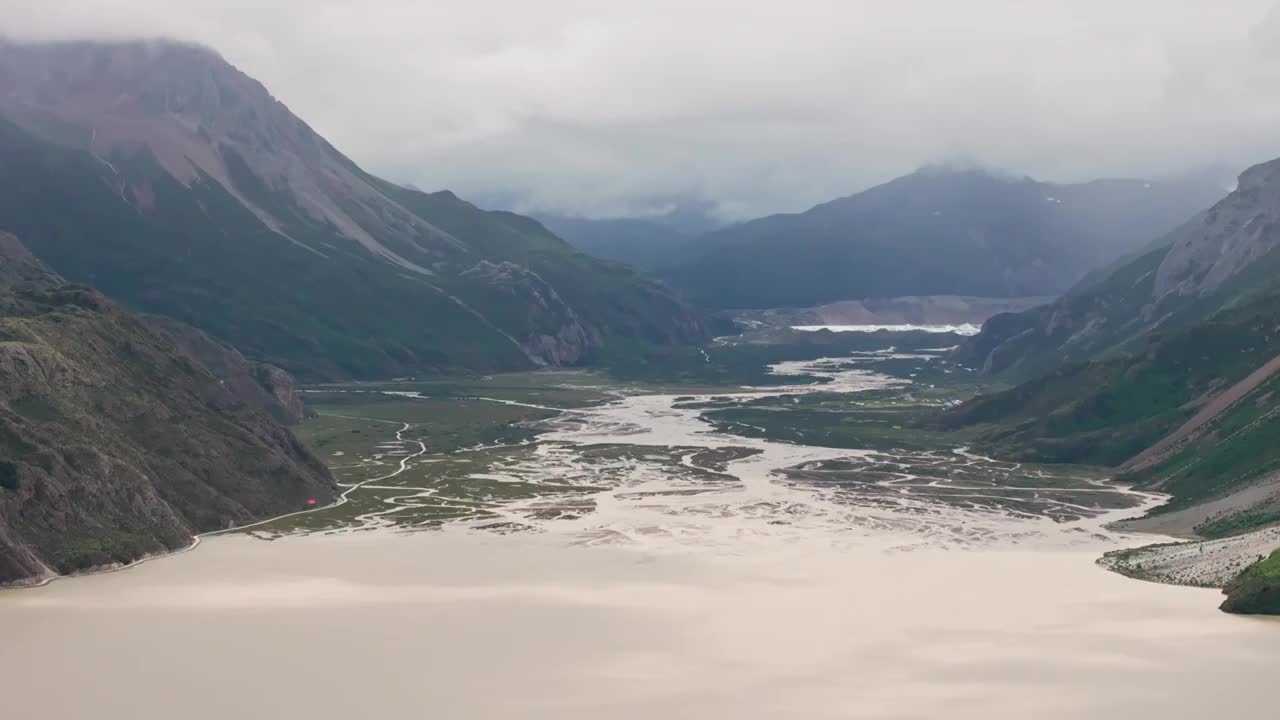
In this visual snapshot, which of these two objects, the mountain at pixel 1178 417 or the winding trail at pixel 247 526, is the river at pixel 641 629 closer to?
the winding trail at pixel 247 526

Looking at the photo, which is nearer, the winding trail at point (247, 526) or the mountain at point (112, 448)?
the winding trail at point (247, 526)

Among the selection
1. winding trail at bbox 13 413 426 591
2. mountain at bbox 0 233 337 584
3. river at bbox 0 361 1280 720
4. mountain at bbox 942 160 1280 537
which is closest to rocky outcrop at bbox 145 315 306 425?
winding trail at bbox 13 413 426 591

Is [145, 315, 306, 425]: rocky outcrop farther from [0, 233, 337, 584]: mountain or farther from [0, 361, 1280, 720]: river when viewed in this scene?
[0, 361, 1280, 720]: river

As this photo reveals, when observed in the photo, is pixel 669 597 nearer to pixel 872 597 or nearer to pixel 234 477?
pixel 872 597

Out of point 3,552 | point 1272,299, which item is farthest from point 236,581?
point 1272,299

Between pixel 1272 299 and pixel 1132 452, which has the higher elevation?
pixel 1272 299

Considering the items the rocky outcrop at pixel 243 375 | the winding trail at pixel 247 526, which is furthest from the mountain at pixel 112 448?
the rocky outcrop at pixel 243 375

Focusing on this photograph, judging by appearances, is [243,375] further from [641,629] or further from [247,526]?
[641,629]

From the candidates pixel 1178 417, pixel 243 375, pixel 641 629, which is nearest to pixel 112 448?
pixel 641 629
